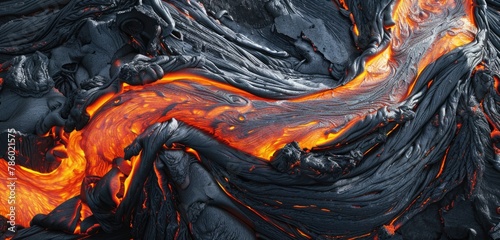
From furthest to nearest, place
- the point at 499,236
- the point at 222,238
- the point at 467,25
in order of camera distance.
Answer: the point at 467,25 < the point at 499,236 < the point at 222,238

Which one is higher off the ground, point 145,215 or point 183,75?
point 183,75

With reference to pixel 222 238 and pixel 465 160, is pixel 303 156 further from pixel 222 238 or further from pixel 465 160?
pixel 465 160

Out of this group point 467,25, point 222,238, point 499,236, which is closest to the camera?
point 222,238

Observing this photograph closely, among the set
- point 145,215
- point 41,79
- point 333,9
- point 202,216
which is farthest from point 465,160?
point 41,79

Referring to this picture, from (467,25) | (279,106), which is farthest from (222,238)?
(467,25)

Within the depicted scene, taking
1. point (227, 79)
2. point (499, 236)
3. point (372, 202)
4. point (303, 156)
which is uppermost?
point (227, 79)

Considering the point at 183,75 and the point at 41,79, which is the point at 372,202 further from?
the point at 41,79

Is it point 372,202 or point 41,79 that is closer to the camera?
point 372,202
